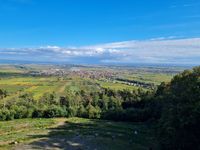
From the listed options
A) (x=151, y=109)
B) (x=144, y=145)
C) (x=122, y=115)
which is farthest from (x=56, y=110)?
(x=144, y=145)

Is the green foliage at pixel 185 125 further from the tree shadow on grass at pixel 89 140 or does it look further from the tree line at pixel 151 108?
the tree shadow on grass at pixel 89 140

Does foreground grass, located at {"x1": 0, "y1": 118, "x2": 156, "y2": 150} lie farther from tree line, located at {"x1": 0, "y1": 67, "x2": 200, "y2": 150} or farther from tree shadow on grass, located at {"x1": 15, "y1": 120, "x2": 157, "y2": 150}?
tree line, located at {"x1": 0, "y1": 67, "x2": 200, "y2": 150}

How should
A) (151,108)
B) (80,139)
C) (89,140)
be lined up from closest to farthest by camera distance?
(89,140) < (80,139) < (151,108)

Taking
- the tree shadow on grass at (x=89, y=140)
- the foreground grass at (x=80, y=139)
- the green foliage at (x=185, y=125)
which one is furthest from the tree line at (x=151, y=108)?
the tree shadow on grass at (x=89, y=140)

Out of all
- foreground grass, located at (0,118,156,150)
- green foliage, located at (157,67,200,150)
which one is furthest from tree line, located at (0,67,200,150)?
foreground grass, located at (0,118,156,150)

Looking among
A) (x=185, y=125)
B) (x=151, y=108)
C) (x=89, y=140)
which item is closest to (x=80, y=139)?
(x=89, y=140)

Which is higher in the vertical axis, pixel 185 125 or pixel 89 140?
pixel 185 125

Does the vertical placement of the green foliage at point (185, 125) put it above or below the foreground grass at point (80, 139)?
above

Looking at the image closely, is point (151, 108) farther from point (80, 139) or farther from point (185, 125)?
point (185, 125)

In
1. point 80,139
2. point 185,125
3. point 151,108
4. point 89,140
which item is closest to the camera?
point 185,125

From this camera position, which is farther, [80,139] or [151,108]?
[151,108]

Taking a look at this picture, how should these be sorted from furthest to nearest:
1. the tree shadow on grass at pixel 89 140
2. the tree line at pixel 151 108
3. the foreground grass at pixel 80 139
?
1. the foreground grass at pixel 80 139
2. the tree shadow on grass at pixel 89 140
3. the tree line at pixel 151 108
